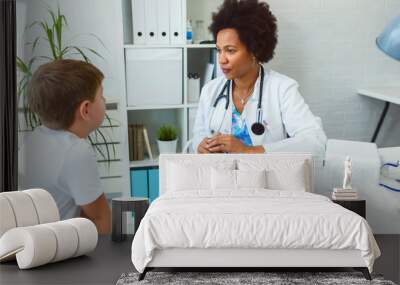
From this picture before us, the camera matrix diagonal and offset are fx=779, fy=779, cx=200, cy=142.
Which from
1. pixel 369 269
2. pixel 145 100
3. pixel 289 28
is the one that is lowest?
pixel 369 269

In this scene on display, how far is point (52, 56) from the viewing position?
5.43 meters

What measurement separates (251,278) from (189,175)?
86cm


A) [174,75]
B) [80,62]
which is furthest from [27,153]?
[174,75]

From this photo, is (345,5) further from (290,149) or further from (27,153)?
(27,153)

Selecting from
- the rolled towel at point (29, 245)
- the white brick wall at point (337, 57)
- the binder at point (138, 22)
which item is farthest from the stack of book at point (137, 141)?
the rolled towel at point (29, 245)

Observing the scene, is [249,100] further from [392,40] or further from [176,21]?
[392,40]

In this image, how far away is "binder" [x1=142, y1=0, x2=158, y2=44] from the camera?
5.45 meters

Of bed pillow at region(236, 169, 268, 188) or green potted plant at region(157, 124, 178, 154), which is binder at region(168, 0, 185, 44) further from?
bed pillow at region(236, 169, 268, 188)

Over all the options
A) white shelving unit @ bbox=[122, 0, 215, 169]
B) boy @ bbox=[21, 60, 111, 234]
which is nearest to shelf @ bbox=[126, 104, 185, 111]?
white shelving unit @ bbox=[122, 0, 215, 169]

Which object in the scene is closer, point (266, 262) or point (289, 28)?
point (266, 262)

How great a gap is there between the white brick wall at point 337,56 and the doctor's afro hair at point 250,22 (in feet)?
1.33

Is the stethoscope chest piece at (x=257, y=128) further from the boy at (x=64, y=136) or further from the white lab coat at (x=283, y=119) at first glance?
the boy at (x=64, y=136)

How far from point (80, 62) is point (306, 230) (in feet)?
7.96

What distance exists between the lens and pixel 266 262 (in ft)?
11.9
